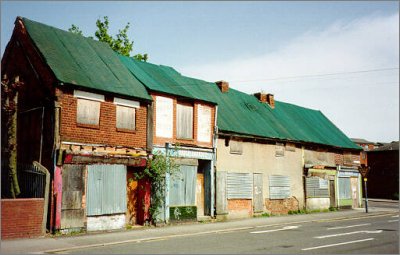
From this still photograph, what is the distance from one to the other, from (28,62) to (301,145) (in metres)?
20.2

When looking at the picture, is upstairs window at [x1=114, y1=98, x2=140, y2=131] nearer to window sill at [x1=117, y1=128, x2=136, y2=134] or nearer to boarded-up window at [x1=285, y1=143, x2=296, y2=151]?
window sill at [x1=117, y1=128, x2=136, y2=134]

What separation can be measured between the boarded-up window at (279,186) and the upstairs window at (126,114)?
1174cm

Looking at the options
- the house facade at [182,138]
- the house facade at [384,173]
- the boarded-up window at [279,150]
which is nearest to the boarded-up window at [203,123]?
the house facade at [182,138]

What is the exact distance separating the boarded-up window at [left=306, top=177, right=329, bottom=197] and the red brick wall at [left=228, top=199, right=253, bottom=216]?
6915mm

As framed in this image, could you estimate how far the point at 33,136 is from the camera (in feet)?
56.9

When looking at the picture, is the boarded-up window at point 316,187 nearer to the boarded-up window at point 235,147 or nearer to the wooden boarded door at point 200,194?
the boarded-up window at point 235,147

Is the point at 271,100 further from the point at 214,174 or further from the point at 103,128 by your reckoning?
the point at 103,128

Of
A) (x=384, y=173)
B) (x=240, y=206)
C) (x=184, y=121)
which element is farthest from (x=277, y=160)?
(x=384, y=173)

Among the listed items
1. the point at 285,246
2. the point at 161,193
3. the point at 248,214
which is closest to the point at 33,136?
the point at 161,193

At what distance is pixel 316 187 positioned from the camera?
29.9m

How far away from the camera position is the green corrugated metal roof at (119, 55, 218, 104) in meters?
20.6

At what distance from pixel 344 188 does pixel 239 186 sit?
13.8m

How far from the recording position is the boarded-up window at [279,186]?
26078 mm

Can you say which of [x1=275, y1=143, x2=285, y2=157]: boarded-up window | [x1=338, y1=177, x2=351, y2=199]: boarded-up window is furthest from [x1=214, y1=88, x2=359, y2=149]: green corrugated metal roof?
[x1=338, y1=177, x2=351, y2=199]: boarded-up window
